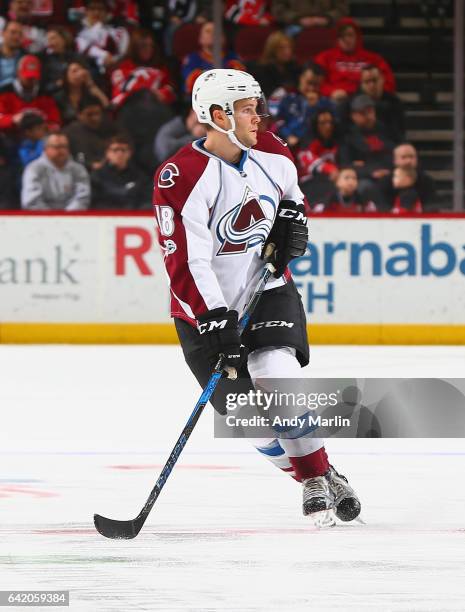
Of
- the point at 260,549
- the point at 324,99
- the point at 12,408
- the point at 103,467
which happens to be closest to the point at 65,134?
the point at 324,99

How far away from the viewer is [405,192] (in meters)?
10.3

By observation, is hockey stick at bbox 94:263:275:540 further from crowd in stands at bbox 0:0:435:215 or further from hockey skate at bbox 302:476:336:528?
crowd in stands at bbox 0:0:435:215

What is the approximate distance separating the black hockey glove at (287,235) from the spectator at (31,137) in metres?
6.42

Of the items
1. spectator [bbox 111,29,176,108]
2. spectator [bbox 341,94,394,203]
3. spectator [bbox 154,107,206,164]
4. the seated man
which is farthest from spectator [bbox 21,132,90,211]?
the seated man

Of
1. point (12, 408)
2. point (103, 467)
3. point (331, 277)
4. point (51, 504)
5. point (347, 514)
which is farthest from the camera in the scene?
point (331, 277)

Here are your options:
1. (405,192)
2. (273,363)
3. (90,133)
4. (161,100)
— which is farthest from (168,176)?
(161,100)

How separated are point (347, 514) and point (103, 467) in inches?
51.0

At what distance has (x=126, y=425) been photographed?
6113mm

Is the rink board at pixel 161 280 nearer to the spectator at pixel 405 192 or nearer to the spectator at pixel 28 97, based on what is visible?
the spectator at pixel 405 192

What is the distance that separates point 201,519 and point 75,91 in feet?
23.6

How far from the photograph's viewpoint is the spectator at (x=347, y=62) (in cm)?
1095

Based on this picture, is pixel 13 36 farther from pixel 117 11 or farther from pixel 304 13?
pixel 304 13

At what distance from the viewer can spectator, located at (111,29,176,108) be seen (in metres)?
11.0

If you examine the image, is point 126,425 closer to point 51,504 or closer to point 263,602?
point 51,504
